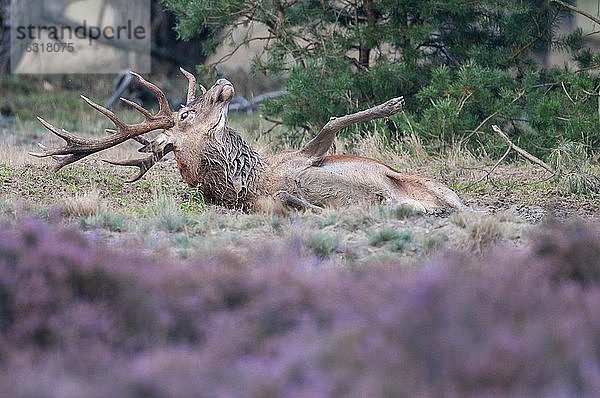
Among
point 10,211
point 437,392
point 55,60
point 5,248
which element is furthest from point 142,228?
point 55,60

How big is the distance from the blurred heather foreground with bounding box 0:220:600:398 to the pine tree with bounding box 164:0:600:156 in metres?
7.27

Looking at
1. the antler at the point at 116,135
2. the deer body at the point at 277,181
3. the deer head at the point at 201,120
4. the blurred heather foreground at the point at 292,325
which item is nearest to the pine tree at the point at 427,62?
the deer body at the point at 277,181

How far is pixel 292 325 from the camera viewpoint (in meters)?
5.10

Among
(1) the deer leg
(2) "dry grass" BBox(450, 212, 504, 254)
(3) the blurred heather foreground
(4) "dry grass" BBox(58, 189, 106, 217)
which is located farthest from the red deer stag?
(3) the blurred heather foreground

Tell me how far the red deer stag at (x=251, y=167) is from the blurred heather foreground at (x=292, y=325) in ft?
10.8

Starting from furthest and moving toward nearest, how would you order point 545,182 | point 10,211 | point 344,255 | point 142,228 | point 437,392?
point 545,182 → point 10,211 → point 142,228 → point 344,255 → point 437,392

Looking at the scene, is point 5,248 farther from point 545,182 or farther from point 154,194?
point 545,182

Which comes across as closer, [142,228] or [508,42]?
[142,228]

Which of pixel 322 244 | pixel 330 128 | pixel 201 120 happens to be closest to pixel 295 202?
pixel 330 128

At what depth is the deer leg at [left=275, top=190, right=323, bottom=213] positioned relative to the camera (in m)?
9.27

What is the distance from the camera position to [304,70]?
14.1 m

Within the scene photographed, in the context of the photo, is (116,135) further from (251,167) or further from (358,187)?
(358,187)

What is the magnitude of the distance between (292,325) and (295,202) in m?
4.27

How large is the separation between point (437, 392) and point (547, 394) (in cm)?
41
